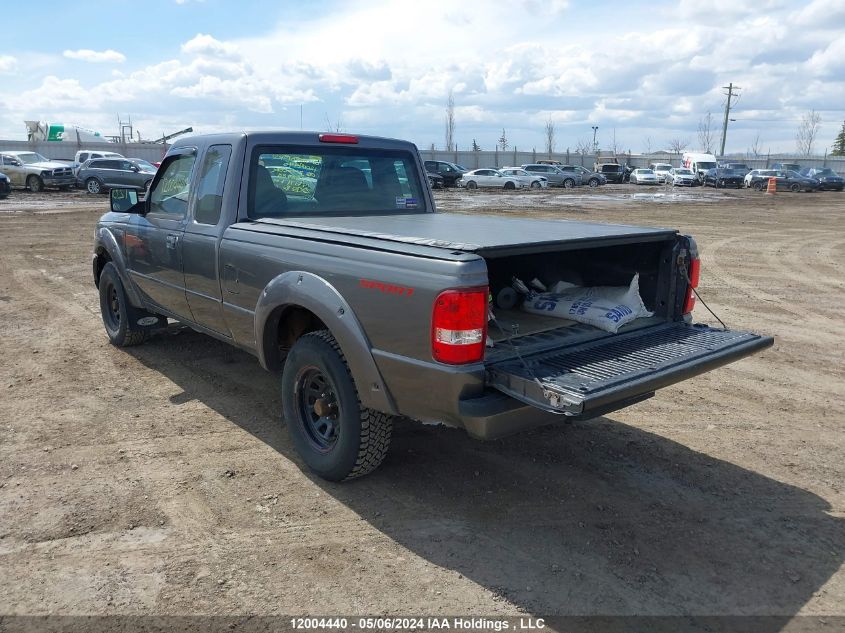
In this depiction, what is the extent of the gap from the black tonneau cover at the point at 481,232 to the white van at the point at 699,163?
151ft

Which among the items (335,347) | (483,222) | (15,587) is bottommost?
(15,587)

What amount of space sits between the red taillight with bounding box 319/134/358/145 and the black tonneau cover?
65cm

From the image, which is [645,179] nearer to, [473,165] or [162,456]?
[473,165]

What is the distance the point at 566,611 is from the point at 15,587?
2.44m

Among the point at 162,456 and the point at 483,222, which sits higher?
the point at 483,222

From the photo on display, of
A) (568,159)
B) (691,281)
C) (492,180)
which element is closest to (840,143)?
(568,159)

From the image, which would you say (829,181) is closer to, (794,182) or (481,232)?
(794,182)

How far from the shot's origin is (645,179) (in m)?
47.4

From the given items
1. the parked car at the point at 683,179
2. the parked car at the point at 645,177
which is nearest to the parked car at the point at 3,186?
the parked car at the point at 645,177

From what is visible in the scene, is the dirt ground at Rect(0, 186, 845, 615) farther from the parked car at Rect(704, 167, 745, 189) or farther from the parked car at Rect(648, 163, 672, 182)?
the parked car at Rect(648, 163, 672, 182)

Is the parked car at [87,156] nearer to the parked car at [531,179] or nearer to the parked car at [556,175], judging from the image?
the parked car at [531,179]

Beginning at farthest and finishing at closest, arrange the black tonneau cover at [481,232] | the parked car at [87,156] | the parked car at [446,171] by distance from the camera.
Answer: the parked car at [446,171]
the parked car at [87,156]
the black tonneau cover at [481,232]

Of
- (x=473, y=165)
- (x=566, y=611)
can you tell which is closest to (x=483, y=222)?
(x=566, y=611)

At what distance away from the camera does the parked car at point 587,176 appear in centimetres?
4388
